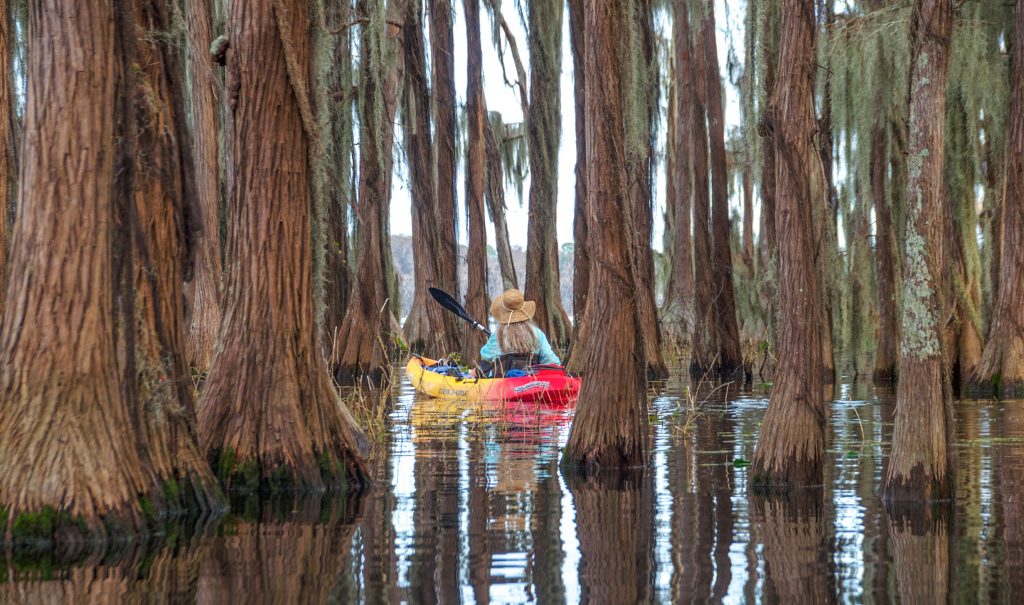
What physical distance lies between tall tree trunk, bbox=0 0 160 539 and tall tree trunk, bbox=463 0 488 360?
10873 mm

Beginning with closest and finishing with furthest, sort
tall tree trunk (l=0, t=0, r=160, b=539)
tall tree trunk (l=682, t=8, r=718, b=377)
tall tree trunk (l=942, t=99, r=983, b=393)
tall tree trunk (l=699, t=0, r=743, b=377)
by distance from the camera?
tall tree trunk (l=0, t=0, r=160, b=539)
tall tree trunk (l=942, t=99, r=983, b=393)
tall tree trunk (l=699, t=0, r=743, b=377)
tall tree trunk (l=682, t=8, r=718, b=377)

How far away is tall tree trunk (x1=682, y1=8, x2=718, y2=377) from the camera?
18094 mm

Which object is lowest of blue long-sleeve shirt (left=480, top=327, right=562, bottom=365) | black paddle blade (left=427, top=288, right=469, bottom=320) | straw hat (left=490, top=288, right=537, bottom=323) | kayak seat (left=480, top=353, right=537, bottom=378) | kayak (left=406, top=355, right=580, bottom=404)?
kayak (left=406, top=355, right=580, bottom=404)

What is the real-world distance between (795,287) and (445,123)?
1168 centimetres

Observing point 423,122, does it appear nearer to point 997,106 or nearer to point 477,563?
point 997,106

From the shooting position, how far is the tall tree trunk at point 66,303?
501 cm

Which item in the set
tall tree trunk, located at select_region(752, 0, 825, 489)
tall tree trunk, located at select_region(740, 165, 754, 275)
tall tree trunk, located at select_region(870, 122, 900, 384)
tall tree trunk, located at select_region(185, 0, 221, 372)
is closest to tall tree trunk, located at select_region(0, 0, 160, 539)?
tall tree trunk, located at select_region(752, 0, 825, 489)

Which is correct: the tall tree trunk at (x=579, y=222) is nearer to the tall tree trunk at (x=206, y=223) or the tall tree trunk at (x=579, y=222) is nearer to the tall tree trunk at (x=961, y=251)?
the tall tree trunk at (x=961, y=251)

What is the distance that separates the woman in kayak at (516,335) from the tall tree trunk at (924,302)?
656cm

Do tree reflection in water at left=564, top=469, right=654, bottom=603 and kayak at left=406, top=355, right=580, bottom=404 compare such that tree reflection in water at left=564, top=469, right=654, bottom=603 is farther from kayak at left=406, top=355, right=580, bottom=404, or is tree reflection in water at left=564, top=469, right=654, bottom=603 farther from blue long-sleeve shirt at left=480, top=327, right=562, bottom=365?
blue long-sleeve shirt at left=480, top=327, right=562, bottom=365

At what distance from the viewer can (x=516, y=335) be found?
1235 centimetres

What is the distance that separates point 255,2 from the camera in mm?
6680

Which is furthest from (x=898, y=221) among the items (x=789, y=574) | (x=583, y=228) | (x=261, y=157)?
(x=789, y=574)

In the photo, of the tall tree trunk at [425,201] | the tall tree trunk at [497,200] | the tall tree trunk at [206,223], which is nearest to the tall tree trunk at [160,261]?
the tall tree trunk at [206,223]
